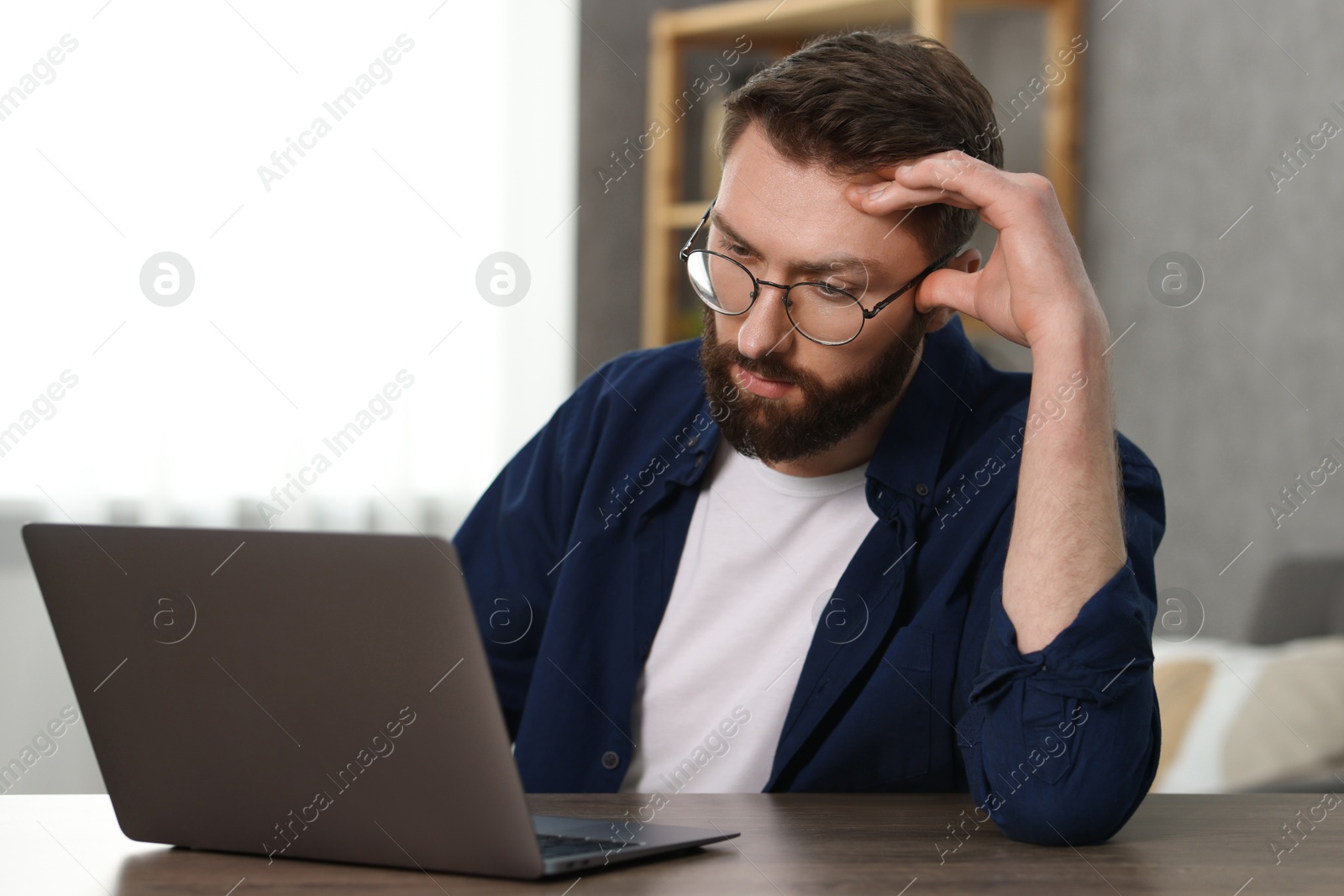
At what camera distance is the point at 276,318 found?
2.81 metres

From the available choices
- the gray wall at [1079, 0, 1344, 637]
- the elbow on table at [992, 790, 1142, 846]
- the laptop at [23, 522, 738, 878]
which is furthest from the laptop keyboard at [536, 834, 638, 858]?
the gray wall at [1079, 0, 1344, 637]

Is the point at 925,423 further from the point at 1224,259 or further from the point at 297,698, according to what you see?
the point at 1224,259

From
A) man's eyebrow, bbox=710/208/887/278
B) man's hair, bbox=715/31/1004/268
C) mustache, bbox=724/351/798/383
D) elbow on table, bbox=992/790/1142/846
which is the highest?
man's hair, bbox=715/31/1004/268

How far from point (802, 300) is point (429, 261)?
187 cm

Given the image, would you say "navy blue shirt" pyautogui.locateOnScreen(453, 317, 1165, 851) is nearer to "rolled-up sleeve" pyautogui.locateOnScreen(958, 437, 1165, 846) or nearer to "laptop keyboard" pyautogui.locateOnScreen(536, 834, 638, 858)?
"rolled-up sleeve" pyautogui.locateOnScreen(958, 437, 1165, 846)

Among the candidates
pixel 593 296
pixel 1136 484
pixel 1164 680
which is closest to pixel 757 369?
pixel 1136 484

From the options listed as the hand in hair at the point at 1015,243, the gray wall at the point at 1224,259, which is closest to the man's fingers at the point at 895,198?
the hand in hair at the point at 1015,243

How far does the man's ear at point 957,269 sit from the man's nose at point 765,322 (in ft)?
0.72

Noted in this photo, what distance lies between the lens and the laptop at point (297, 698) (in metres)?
0.73

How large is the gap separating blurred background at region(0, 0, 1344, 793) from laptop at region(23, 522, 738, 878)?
1.59m

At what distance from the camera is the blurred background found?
2412mm

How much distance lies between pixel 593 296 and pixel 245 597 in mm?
2807

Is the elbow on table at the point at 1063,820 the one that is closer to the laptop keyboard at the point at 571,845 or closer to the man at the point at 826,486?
the man at the point at 826,486

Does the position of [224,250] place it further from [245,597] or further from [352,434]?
[245,597]
